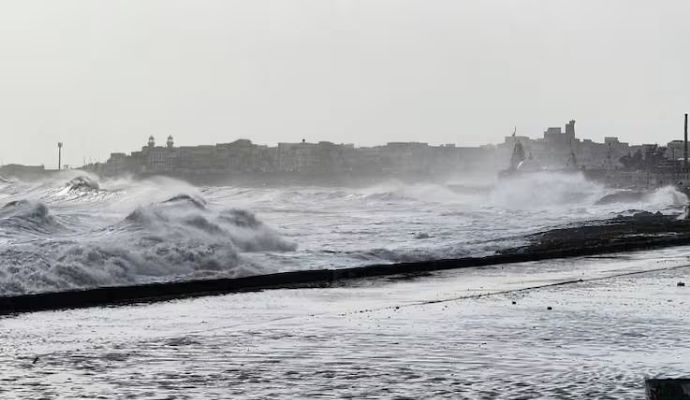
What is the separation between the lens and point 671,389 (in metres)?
3.87

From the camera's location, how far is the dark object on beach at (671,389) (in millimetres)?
3857

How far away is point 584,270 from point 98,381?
9.65 m

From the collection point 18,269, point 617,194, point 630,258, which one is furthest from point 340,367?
point 617,194

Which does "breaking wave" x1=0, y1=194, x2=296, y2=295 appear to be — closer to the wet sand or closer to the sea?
the sea

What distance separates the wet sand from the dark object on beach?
1483 mm

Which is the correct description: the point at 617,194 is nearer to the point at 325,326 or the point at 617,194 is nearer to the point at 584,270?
the point at 584,270

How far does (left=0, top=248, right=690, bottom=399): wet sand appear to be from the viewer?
571 cm

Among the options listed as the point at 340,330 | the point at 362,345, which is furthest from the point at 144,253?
the point at 362,345

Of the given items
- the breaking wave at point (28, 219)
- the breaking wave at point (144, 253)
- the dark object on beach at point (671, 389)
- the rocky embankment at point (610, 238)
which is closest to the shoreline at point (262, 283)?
the rocky embankment at point (610, 238)

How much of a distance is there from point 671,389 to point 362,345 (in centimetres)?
357

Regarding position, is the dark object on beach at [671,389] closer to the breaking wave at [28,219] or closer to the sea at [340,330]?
the sea at [340,330]

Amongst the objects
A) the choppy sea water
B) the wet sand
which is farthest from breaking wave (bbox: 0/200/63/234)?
the wet sand

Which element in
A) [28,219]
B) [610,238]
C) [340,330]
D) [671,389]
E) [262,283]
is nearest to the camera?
[671,389]

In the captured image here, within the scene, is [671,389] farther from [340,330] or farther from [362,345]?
[340,330]
